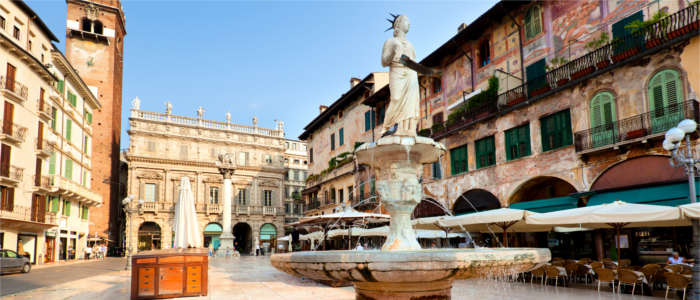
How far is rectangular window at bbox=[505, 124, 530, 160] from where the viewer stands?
18312 mm

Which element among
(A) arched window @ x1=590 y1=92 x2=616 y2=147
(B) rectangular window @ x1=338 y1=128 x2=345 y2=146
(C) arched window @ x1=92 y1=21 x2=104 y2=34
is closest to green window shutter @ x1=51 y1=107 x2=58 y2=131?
(C) arched window @ x1=92 y1=21 x2=104 y2=34

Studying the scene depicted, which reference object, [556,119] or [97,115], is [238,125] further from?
[556,119]

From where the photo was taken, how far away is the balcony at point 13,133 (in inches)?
899

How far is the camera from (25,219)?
2431cm

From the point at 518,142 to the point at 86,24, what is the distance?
131 ft

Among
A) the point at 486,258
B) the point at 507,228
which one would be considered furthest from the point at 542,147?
the point at 486,258

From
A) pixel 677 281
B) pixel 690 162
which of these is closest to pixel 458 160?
pixel 690 162

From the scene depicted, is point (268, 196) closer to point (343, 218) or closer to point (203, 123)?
point (203, 123)

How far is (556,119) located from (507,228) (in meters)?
5.53

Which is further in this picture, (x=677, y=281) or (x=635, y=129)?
(x=635, y=129)

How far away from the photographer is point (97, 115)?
4084cm

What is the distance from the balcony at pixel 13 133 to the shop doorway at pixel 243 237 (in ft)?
93.3

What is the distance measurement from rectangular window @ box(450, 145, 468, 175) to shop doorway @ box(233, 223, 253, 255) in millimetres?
33116

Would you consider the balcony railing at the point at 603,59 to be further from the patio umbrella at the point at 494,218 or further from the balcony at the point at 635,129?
the patio umbrella at the point at 494,218
